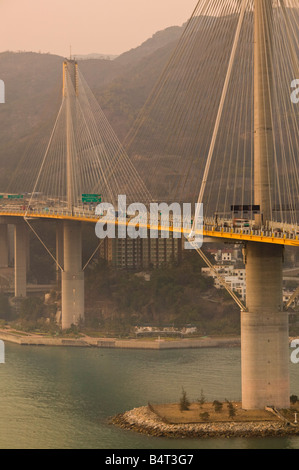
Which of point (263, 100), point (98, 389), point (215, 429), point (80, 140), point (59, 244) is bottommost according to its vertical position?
point (215, 429)

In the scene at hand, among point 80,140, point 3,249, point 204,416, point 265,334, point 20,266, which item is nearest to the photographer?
point 204,416

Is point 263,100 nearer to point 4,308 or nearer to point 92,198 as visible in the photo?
point 92,198

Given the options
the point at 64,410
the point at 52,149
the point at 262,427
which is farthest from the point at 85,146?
the point at 262,427

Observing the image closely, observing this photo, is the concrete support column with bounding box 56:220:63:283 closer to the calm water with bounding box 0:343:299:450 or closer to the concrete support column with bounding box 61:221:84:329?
the concrete support column with bounding box 61:221:84:329

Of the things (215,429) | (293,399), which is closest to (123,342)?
(293,399)

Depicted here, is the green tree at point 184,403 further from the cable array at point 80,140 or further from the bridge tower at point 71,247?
the cable array at point 80,140

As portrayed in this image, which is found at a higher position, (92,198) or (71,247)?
(92,198)

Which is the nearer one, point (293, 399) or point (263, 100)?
point (263, 100)
